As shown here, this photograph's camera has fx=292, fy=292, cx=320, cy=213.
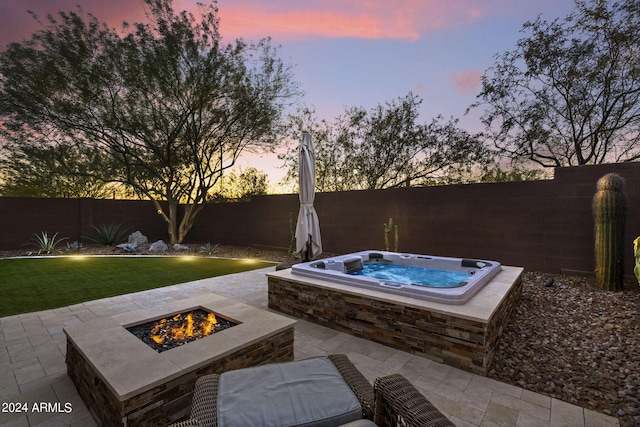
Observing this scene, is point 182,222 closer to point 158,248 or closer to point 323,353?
point 158,248

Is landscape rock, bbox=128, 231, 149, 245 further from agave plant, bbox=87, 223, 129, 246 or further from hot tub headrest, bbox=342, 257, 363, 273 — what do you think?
hot tub headrest, bbox=342, 257, 363, 273

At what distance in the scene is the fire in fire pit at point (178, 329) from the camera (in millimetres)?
2449

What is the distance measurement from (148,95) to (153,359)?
9.43 m

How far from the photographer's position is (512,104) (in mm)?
8328

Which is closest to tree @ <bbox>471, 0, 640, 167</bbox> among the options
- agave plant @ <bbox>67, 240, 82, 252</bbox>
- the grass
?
the grass

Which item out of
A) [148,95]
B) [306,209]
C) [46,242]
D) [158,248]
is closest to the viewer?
[306,209]

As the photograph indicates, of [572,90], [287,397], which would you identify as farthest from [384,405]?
[572,90]

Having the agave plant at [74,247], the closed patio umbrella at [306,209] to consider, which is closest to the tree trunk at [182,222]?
the agave plant at [74,247]

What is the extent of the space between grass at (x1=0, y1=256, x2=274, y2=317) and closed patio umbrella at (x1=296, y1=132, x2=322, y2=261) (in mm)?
2277

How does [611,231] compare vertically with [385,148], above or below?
below

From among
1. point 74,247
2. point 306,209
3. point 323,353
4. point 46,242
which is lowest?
point 323,353

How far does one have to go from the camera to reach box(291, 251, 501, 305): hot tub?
10.3ft

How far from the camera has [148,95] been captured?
911cm

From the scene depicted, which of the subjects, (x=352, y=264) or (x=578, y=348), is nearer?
(x=578, y=348)
